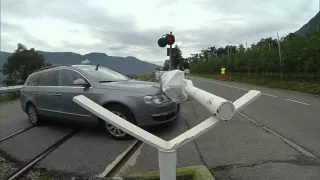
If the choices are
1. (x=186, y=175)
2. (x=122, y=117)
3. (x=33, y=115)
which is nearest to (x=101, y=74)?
(x=122, y=117)

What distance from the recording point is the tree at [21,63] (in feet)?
123

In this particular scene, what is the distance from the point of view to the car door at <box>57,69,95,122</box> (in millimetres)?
6395

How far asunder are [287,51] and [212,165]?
21451mm

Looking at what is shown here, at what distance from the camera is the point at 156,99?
6.16 meters

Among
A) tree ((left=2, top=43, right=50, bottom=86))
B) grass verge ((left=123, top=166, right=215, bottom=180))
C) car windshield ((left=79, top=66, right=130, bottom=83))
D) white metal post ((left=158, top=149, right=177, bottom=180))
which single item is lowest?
grass verge ((left=123, top=166, right=215, bottom=180))

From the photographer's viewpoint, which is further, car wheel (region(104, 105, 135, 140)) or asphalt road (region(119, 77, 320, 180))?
car wheel (region(104, 105, 135, 140))

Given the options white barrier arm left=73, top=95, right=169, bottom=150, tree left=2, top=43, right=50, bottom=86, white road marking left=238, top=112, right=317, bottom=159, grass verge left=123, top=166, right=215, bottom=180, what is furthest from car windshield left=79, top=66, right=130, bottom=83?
tree left=2, top=43, right=50, bottom=86

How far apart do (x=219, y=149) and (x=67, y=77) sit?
151 inches

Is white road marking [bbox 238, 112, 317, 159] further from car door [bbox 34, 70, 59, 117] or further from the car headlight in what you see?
car door [bbox 34, 70, 59, 117]

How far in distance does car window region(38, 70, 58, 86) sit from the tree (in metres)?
31.7

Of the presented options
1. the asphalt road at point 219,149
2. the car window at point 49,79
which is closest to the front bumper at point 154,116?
the asphalt road at point 219,149

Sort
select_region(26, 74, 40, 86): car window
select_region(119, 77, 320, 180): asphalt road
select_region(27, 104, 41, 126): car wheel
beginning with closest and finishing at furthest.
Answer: select_region(119, 77, 320, 180): asphalt road < select_region(27, 104, 41, 126): car wheel < select_region(26, 74, 40, 86): car window

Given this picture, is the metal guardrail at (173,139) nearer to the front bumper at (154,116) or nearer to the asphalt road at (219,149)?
the asphalt road at (219,149)

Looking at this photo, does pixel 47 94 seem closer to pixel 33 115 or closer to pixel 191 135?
pixel 33 115
